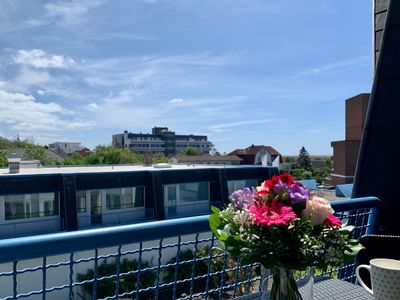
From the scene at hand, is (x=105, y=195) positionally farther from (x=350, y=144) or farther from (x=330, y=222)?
(x=350, y=144)

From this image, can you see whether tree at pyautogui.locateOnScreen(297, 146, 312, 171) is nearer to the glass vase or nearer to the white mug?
the white mug

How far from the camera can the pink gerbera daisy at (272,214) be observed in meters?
0.90

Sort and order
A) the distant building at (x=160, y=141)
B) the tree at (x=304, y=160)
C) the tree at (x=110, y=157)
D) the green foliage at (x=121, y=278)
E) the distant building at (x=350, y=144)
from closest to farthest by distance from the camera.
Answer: the green foliage at (x=121, y=278) → the distant building at (x=350, y=144) → the tree at (x=110, y=157) → the tree at (x=304, y=160) → the distant building at (x=160, y=141)

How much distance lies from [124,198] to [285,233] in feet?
41.9

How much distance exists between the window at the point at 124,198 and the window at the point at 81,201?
0.88 meters

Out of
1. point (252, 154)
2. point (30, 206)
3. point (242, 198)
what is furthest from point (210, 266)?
point (252, 154)

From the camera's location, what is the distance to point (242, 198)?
107 centimetres

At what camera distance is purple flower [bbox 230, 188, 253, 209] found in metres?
1.05

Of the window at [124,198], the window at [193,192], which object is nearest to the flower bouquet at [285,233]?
the window at [124,198]

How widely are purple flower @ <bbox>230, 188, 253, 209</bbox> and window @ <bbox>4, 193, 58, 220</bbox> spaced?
11.8 metres

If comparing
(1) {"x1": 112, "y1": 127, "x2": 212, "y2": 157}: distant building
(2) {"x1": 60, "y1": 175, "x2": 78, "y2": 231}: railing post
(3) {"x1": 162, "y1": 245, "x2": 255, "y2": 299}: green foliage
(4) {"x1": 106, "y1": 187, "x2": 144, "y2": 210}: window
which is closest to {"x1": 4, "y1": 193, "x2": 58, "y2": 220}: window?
(2) {"x1": 60, "y1": 175, "x2": 78, "y2": 231}: railing post

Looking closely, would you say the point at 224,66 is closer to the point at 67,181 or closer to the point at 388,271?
the point at 67,181

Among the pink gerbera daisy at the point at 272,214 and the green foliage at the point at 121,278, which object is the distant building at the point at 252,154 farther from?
the pink gerbera daisy at the point at 272,214

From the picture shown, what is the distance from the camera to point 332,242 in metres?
0.98
